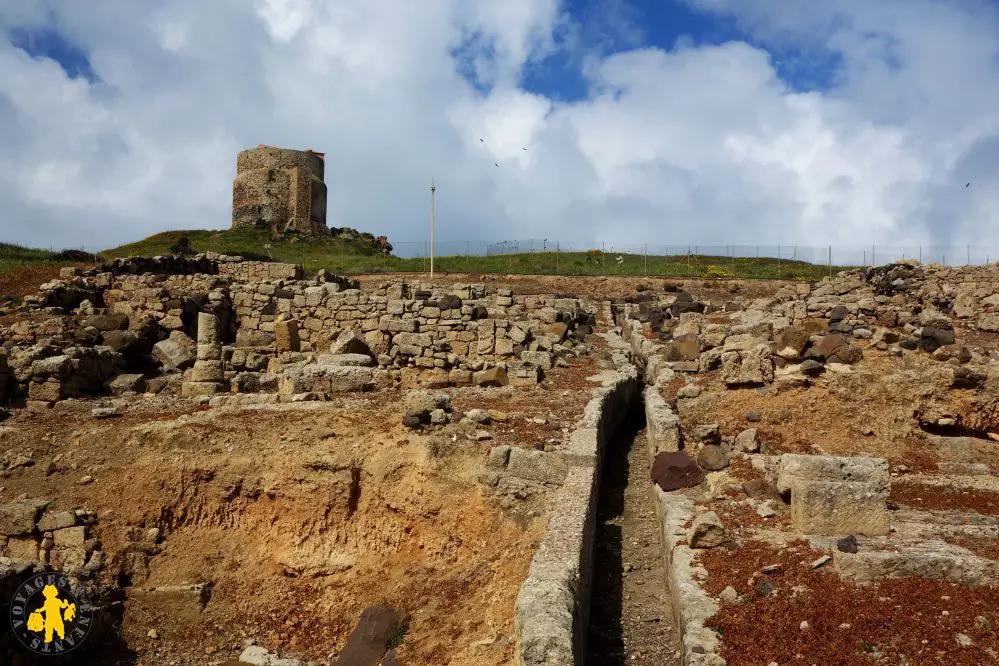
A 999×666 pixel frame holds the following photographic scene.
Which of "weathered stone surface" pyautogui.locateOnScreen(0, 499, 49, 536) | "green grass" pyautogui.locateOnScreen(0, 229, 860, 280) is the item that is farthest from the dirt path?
"green grass" pyautogui.locateOnScreen(0, 229, 860, 280)

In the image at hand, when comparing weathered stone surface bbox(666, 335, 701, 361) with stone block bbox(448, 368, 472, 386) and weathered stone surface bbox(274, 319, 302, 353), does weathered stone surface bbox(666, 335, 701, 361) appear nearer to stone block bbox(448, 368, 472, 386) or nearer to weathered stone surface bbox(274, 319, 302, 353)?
stone block bbox(448, 368, 472, 386)

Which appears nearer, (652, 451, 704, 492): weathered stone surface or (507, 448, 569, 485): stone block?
(507, 448, 569, 485): stone block

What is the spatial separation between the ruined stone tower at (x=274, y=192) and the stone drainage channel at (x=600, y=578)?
40.4m

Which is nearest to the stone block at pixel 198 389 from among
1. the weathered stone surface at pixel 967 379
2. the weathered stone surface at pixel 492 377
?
the weathered stone surface at pixel 492 377

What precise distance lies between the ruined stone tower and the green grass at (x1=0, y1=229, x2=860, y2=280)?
140cm

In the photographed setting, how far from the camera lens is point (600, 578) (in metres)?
7.85

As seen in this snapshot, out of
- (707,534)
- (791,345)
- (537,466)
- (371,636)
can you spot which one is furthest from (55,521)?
(791,345)

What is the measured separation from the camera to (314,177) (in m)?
48.3

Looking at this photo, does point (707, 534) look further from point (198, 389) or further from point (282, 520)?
point (198, 389)

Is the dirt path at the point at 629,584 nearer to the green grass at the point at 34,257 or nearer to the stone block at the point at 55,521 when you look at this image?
the stone block at the point at 55,521

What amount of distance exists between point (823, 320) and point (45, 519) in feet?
50.6

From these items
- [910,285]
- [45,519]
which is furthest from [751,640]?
[910,285]

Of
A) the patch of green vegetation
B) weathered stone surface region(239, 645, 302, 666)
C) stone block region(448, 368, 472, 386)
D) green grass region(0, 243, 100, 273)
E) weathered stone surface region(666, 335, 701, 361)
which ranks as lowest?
weathered stone surface region(239, 645, 302, 666)

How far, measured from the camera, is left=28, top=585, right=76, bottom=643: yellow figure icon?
22.4 ft
